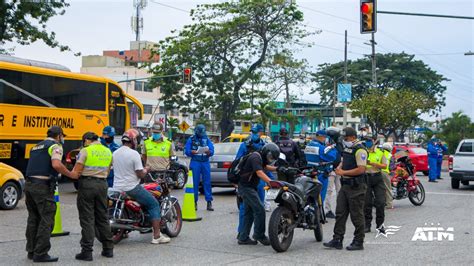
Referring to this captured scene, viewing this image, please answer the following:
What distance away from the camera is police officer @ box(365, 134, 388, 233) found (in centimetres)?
1112

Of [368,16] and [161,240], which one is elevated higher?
[368,16]

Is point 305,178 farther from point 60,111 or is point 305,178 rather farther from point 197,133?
point 60,111

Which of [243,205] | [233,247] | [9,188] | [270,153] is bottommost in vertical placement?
[233,247]

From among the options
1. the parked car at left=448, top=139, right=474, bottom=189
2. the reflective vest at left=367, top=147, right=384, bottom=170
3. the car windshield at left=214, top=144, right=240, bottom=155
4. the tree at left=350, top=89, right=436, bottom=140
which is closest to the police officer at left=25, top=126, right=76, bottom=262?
the reflective vest at left=367, top=147, right=384, bottom=170

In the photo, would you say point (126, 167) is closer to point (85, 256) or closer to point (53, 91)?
point (85, 256)

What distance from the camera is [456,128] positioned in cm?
5038

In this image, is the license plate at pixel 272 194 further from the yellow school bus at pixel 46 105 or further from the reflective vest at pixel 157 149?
the yellow school bus at pixel 46 105

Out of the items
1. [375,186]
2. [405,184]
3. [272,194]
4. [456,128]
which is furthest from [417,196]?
[456,128]

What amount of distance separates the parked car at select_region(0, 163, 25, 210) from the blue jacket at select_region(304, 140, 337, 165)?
6402 millimetres

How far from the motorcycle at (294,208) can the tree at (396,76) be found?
59629 millimetres

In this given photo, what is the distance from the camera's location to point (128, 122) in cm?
2409

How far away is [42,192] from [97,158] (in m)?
0.82

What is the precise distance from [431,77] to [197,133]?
6227 cm

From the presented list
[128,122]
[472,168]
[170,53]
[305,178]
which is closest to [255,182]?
[305,178]
